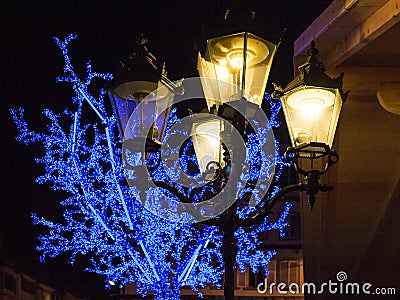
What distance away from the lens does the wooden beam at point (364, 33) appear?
5480mm

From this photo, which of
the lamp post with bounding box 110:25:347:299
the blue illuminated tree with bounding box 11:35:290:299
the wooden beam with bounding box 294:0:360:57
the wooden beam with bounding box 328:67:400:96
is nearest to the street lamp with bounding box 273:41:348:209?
the lamp post with bounding box 110:25:347:299

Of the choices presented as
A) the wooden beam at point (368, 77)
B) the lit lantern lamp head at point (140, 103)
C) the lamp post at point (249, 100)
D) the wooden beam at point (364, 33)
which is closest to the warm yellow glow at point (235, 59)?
the lamp post at point (249, 100)

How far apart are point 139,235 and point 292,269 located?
63.7 feet

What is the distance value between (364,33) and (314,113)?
2.13 m

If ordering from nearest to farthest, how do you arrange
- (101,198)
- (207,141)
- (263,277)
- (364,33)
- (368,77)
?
(207,141)
(364,33)
(368,77)
(101,198)
(263,277)

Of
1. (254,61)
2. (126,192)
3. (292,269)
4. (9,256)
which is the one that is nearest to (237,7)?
(254,61)

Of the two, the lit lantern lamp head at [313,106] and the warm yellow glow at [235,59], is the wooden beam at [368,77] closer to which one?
the lit lantern lamp head at [313,106]

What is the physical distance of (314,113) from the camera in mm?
4316

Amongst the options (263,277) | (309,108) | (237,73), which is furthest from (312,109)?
(263,277)

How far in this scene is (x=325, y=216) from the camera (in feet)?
33.0

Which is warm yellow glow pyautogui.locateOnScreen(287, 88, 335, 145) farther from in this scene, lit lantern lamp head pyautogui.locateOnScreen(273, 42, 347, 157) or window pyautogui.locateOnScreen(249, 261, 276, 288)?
window pyautogui.locateOnScreen(249, 261, 276, 288)

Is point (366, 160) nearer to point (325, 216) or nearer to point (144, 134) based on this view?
point (325, 216)

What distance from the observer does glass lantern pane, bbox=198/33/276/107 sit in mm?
4238

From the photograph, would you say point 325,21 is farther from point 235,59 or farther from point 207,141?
point 235,59
